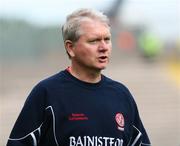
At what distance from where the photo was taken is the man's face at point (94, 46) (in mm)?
3346

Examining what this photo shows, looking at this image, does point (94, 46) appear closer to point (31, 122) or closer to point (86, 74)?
point (86, 74)

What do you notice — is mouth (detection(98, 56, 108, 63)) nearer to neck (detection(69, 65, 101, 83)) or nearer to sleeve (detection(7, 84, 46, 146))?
neck (detection(69, 65, 101, 83))

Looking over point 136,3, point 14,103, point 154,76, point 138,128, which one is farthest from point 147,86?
point 138,128

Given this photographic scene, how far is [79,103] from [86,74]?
16 cm

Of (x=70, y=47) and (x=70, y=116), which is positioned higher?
(x=70, y=47)

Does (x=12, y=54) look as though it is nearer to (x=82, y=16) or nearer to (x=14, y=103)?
(x=14, y=103)

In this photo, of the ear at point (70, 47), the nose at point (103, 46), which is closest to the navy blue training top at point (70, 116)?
the ear at point (70, 47)

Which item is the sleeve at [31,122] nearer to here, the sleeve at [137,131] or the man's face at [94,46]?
the man's face at [94,46]

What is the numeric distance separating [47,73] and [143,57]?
2.65m

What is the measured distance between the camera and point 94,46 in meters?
3.36

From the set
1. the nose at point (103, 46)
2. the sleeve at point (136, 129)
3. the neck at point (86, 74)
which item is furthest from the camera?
the sleeve at point (136, 129)

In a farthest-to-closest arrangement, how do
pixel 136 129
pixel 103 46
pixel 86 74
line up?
pixel 136 129
pixel 86 74
pixel 103 46

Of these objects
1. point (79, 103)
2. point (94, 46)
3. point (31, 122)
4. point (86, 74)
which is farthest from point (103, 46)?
point (31, 122)

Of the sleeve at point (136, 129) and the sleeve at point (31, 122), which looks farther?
the sleeve at point (136, 129)
